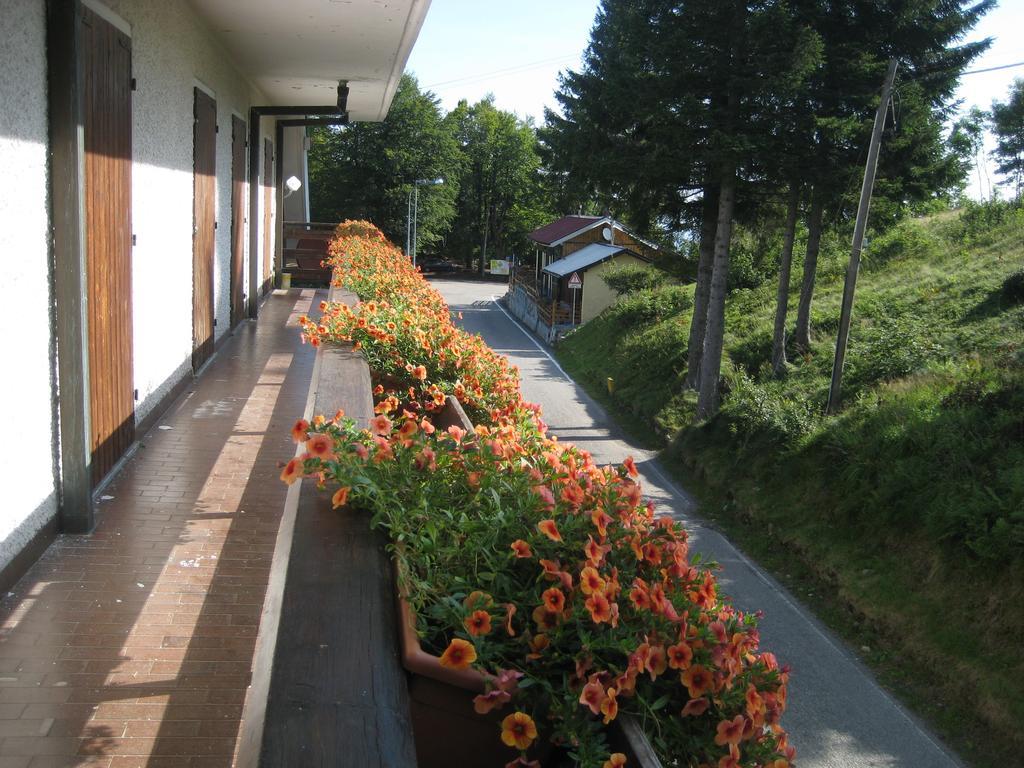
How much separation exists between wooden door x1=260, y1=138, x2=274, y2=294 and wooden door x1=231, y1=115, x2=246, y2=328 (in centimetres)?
304

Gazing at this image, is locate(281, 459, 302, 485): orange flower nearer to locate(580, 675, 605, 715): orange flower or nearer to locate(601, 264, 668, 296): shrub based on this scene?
locate(580, 675, 605, 715): orange flower

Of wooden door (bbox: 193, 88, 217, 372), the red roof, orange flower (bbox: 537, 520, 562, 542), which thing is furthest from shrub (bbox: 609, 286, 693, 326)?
orange flower (bbox: 537, 520, 562, 542)

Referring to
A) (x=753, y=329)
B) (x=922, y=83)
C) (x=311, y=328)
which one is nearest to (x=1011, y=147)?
(x=753, y=329)

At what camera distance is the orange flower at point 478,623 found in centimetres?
192

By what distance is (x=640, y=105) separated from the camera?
614 inches

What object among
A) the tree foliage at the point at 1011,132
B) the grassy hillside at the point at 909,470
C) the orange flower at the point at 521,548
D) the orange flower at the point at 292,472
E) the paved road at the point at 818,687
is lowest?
the paved road at the point at 818,687

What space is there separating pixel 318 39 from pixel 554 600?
853 cm

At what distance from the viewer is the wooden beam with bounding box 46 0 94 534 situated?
13.8ft

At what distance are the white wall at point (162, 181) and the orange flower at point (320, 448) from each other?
11.5 feet

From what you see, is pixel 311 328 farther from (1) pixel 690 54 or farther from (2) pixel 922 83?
(2) pixel 922 83

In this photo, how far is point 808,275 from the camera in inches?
680

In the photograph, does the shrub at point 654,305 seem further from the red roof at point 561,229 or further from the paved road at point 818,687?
the red roof at point 561,229

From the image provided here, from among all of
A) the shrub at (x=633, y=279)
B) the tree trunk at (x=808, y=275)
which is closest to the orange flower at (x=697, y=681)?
the tree trunk at (x=808, y=275)

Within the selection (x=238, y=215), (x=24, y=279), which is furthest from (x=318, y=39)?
(x=24, y=279)
